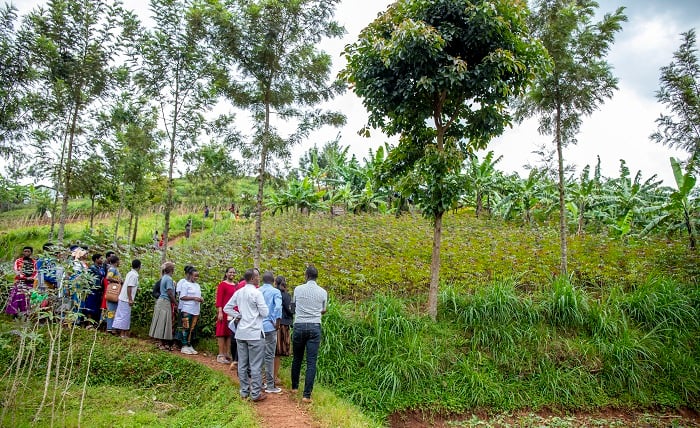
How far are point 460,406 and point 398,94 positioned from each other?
17.8 feet

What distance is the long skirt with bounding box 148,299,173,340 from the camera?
7.27m

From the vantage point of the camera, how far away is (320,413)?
536 centimetres

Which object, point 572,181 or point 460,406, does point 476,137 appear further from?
point 572,181

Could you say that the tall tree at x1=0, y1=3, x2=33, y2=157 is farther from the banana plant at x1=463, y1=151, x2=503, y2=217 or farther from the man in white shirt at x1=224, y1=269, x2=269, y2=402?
the banana plant at x1=463, y1=151, x2=503, y2=217

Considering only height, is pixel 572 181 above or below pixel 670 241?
above

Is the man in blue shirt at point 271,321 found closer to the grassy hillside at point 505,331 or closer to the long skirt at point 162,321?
the grassy hillside at point 505,331

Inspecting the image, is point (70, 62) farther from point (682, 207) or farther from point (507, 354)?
point (682, 207)

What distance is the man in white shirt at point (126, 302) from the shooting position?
739 cm

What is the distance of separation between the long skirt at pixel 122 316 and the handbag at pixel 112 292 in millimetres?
113

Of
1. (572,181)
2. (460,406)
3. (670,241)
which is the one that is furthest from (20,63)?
(572,181)

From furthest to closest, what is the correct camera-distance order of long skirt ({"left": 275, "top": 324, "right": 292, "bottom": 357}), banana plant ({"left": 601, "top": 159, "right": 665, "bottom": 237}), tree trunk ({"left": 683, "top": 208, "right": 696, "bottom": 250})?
banana plant ({"left": 601, "top": 159, "right": 665, "bottom": 237}) < tree trunk ({"left": 683, "top": 208, "right": 696, "bottom": 250}) < long skirt ({"left": 275, "top": 324, "right": 292, "bottom": 357})

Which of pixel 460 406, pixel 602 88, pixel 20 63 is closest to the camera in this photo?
pixel 460 406

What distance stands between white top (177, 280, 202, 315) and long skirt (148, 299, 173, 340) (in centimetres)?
29

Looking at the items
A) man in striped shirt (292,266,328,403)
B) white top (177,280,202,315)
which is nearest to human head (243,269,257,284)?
man in striped shirt (292,266,328,403)
